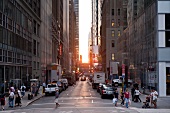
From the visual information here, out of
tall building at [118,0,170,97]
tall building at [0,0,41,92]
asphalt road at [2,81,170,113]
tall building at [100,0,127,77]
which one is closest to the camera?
asphalt road at [2,81,170,113]

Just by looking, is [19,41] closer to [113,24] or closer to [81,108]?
[81,108]

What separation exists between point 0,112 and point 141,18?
33.6 m

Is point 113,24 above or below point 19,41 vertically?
above

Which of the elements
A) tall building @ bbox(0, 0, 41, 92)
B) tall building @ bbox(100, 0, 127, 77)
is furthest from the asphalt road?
tall building @ bbox(100, 0, 127, 77)

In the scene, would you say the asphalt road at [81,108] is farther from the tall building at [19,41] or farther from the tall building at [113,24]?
the tall building at [113,24]

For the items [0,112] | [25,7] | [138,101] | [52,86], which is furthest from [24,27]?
[0,112]

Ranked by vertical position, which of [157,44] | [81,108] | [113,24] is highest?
[113,24]

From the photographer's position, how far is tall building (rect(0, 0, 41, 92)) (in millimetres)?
40812

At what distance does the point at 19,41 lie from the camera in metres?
50.3

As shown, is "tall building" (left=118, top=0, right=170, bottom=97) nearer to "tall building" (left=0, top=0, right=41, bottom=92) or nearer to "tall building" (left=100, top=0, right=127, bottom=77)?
"tall building" (left=0, top=0, right=41, bottom=92)

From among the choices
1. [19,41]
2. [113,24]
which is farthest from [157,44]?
[113,24]

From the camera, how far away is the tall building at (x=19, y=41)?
4081 cm

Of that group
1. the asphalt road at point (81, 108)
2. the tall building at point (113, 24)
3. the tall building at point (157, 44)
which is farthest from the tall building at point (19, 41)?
the tall building at point (113, 24)

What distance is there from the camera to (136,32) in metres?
59.8
